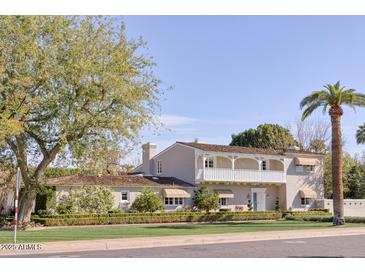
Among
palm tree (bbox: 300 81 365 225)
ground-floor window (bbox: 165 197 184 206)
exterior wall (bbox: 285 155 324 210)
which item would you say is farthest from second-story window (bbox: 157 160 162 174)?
palm tree (bbox: 300 81 365 225)

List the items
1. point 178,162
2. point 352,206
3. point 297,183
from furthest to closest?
point 297,183, point 352,206, point 178,162

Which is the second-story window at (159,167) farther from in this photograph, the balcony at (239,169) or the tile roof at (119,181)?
the balcony at (239,169)

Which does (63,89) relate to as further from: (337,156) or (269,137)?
(269,137)

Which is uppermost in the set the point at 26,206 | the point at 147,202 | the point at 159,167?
the point at 159,167

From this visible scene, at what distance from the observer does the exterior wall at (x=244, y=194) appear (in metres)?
48.6

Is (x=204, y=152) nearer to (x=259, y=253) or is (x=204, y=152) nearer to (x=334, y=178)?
(x=334, y=178)

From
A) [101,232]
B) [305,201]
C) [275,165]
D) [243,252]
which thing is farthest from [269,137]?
[243,252]

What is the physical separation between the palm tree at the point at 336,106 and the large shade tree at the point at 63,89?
36.7 feet

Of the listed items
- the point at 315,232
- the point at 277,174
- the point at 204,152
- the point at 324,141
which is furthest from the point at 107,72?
the point at 324,141

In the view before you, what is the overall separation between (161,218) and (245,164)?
15.1m

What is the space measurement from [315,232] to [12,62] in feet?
56.8

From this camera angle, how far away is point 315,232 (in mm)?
25031

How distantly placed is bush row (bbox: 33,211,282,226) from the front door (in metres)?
7.16

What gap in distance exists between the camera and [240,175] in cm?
4794
